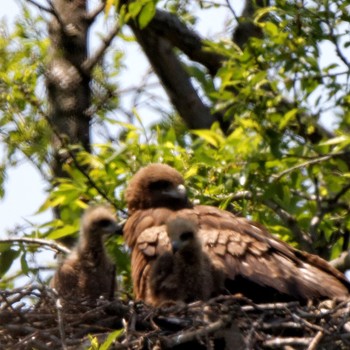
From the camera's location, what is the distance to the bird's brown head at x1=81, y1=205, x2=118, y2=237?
980 cm

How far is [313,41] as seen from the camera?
1030cm

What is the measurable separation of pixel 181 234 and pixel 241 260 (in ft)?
1.32

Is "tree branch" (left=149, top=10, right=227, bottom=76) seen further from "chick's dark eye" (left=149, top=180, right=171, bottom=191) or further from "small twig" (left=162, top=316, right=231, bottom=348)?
"small twig" (left=162, top=316, right=231, bottom=348)

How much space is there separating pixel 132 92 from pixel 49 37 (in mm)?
819

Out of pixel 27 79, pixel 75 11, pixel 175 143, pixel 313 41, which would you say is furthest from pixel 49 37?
pixel 313 41

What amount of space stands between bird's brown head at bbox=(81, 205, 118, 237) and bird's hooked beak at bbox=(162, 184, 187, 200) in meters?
0.39

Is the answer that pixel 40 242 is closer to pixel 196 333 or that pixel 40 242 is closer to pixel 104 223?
pixel 104 223

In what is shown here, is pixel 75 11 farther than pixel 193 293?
Yes

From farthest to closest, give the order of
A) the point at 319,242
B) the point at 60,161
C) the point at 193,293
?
the point at 60,161, the point at 319,242, the point at 193,293

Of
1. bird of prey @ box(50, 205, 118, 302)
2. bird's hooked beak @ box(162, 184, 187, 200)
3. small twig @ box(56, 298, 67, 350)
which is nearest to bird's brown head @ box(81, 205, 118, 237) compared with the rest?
bird of prey @ box(50, 205, 118, 302)

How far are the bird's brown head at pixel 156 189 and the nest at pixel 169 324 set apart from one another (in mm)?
1514

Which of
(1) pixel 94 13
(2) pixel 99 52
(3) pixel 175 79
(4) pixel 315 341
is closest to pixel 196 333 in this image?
(4) pixel 315 341

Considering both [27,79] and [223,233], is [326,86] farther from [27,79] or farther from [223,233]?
[27,79]

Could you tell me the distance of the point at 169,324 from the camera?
846cm
